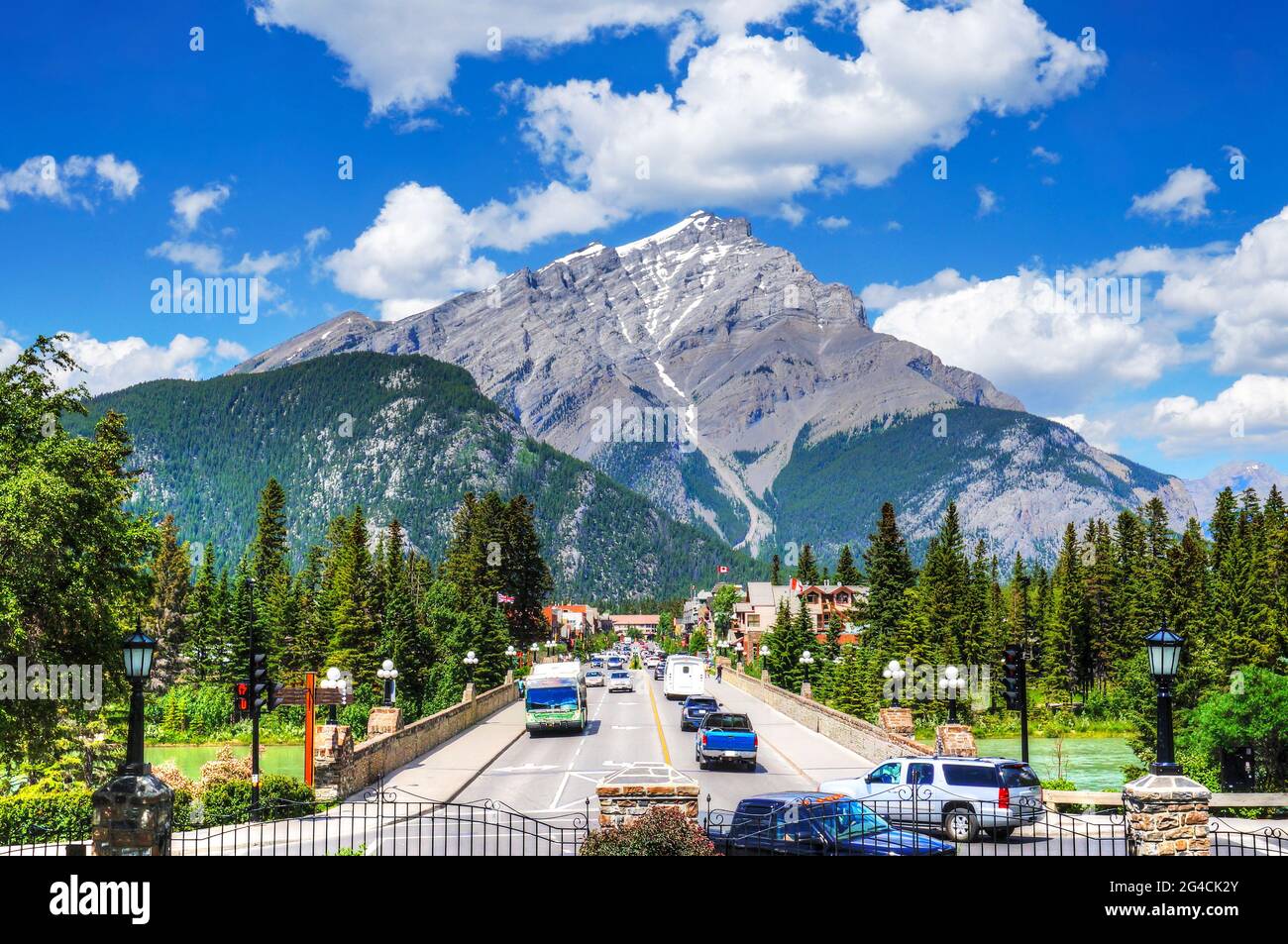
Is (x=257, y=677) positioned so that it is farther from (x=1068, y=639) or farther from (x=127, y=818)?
(x=1068, y=639)

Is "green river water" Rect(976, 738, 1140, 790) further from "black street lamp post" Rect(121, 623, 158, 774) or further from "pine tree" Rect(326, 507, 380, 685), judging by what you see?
"pine tree" Rect(326, 507, 380, 685)

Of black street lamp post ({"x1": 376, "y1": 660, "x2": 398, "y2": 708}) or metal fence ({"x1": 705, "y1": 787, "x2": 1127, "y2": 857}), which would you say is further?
black street lamp post ({"x1": 376, "y1": 660, "x2": 398, "y2": 708})

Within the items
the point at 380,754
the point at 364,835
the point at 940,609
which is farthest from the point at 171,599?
the point at 364,835

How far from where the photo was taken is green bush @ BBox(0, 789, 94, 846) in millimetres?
18484

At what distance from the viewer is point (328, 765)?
24250mm

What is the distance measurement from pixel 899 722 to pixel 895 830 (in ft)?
50.8

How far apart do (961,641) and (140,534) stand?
4884 centimetres

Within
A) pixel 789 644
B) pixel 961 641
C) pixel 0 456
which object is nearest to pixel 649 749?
pixel 0 456

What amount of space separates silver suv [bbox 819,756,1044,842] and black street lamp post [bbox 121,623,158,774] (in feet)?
40.6

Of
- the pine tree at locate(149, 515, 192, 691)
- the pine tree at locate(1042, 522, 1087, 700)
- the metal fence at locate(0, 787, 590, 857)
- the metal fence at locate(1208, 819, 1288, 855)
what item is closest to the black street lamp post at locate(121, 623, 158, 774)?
the metal fence at locate(0, 787, 590, 857)

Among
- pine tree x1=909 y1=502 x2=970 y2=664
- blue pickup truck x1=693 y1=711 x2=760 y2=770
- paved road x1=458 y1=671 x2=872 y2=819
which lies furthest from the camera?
pine tree x1=909 y1=502 x2=970 y2=664

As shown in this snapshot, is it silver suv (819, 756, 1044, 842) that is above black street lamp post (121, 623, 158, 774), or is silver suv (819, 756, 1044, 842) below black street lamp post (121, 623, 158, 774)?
below
